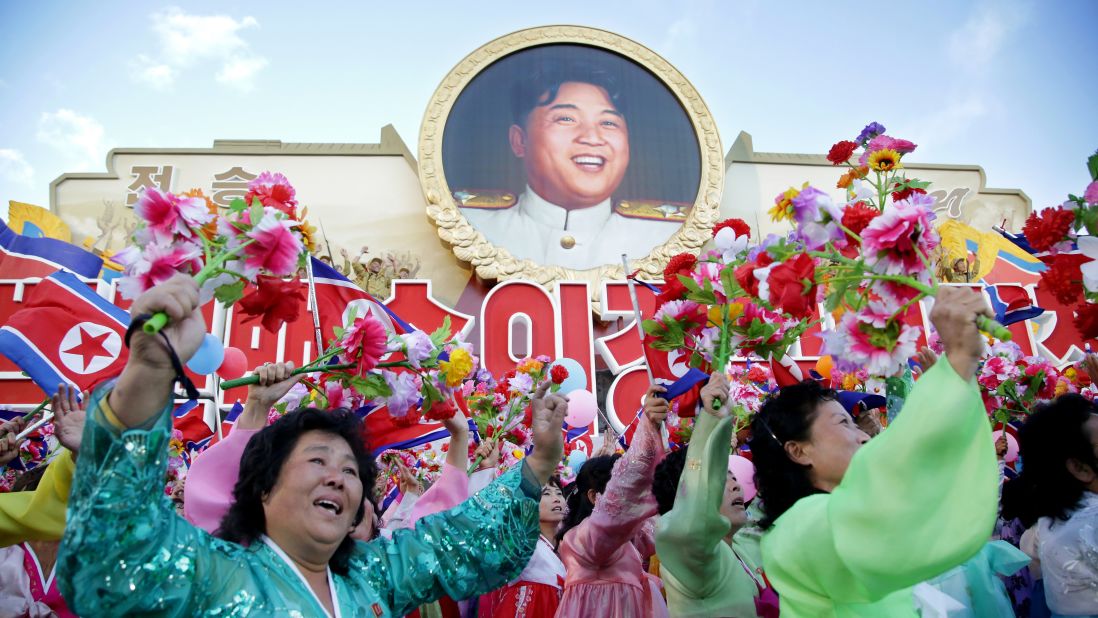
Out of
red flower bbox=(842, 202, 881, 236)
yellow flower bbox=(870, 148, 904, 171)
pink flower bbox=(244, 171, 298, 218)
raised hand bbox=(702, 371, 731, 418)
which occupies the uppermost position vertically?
yellow flower bbox=(870, 148, 904, 171)

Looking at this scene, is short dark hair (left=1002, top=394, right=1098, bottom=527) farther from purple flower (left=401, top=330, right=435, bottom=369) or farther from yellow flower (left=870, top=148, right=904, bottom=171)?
purple flower (left=401, top=330, right=435, bottom=369)

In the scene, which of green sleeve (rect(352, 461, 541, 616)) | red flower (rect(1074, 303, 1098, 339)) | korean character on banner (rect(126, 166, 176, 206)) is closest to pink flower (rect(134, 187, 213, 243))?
green sleeve (rect(352, 461, 541, 616))

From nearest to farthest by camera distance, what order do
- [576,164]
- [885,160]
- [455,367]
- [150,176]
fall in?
[885,160] → [455,367] → [576,164] → [150,176]

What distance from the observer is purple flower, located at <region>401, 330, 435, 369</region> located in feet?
8.32

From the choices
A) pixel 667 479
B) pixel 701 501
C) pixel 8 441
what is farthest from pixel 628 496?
pixel 8 441

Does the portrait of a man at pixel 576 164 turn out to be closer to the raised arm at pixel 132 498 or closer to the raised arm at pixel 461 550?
the raised arm at pixel 461 550

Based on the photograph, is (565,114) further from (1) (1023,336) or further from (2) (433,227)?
(1) (1023,336)

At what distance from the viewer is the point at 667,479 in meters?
2.95

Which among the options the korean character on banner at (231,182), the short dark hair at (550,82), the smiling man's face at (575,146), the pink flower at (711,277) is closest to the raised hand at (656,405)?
the pink flower at (711,277)

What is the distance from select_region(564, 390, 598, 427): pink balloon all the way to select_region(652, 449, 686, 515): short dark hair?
206cm

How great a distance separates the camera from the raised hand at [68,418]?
2156 mm

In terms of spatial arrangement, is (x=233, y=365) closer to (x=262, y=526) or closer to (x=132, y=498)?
(x=262, y=526)

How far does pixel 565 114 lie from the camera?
408 inches

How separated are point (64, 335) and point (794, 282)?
115 inches
